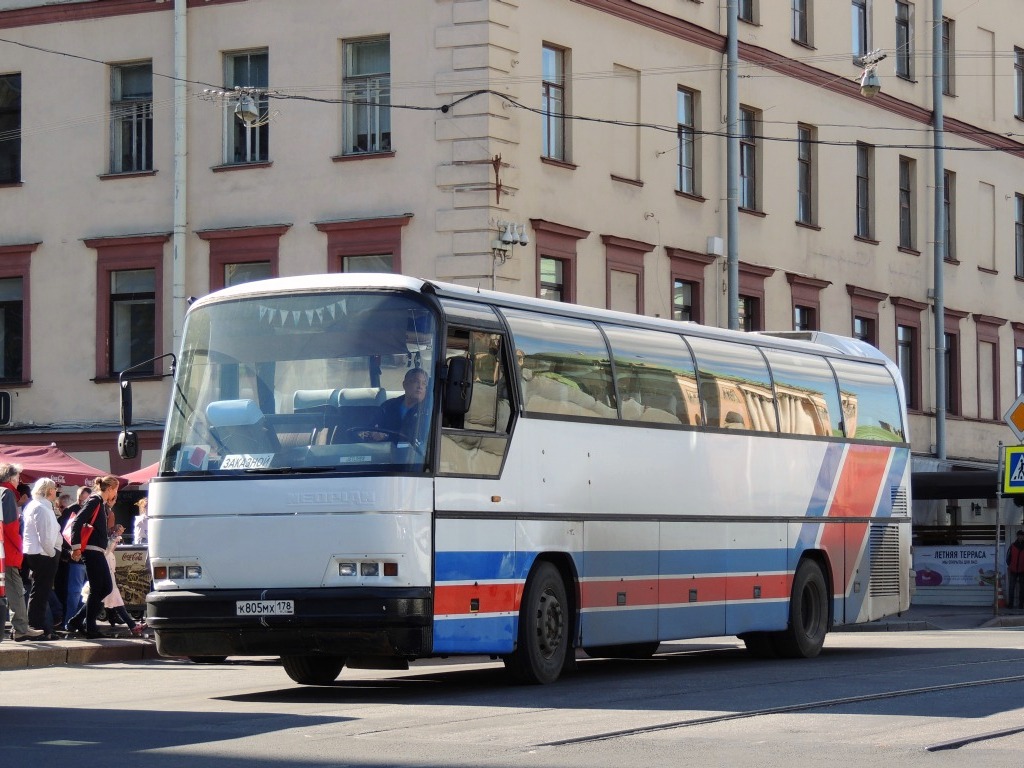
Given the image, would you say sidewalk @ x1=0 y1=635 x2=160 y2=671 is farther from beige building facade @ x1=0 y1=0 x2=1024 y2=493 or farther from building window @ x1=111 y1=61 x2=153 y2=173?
building window @ x1=111 y1=61 x2=153 y2=173

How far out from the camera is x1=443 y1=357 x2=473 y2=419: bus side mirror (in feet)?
49.6

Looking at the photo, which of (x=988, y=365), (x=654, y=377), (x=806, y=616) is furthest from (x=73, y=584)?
(x=988, y=365)

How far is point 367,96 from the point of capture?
3195cm

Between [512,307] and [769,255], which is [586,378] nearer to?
[512,307]

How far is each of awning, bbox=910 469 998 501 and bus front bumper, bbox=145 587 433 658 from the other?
2353 cm

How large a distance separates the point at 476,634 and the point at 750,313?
23315 mm

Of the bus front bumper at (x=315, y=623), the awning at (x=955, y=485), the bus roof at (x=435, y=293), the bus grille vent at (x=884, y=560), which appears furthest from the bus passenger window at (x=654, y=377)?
the awning at (x=955, y=485)

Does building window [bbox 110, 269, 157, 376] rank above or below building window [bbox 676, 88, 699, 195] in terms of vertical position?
below

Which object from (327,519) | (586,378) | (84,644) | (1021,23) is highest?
(1021,23)

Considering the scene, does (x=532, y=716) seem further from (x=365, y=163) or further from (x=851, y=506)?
(x=365, y=163)

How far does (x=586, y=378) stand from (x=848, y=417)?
230 inches

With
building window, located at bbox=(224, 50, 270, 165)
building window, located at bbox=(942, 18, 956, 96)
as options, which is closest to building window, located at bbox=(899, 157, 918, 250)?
building window, located at bbox=(942, 18, 956, 96)

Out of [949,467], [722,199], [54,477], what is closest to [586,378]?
[54,477]

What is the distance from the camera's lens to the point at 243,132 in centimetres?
3291
